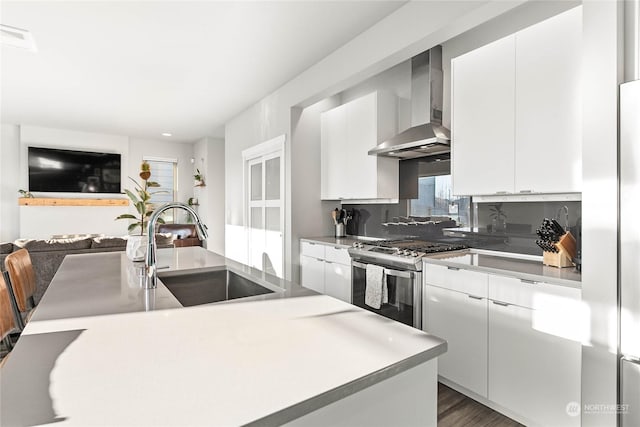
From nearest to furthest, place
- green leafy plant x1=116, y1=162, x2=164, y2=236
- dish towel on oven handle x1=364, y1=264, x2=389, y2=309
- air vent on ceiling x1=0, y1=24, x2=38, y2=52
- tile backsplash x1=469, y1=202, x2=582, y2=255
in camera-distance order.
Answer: tile backsplash x1=469, y1=202, x2=582, y2=255 < dish towel on oven handle x1=364, y1=264, x2=389, y2=309 < air vent on ceiling x1=0, y1=24, x2=38, y2=52 < green leafy plant x1=116, y1=162, x2=164, y2=236

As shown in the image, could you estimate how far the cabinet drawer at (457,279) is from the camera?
204 centimetres

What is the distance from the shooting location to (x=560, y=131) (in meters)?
1.93

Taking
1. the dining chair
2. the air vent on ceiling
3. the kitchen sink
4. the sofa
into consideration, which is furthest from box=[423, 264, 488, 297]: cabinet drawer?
the air vent on ceiling

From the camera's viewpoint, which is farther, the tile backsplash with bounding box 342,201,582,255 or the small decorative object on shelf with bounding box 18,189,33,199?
the small decorative object on shelf with bounding box 18,189,33,199

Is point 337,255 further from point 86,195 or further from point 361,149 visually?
point 86,195

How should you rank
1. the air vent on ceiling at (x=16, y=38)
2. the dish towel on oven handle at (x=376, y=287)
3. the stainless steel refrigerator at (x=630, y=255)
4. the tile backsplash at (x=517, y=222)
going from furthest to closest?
the air vent on ceiling at (x=16, y=38)
the dish towel on oven handle at (x=376, y=287)
the tile backsplash at (x=517, y=222)
the stainless steel refrigerator at (x=630, y=255)

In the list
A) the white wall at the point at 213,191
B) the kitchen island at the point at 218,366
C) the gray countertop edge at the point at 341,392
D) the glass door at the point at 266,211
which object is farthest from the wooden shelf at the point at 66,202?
the gray countertop edge at the point at 341,392

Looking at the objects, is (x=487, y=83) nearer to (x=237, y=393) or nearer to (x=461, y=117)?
(x=461, y=117)

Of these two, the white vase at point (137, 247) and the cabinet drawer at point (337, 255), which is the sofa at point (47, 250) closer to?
the white vase at point (137, 247)

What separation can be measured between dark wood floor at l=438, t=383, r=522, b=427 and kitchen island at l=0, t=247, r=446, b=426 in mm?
1381

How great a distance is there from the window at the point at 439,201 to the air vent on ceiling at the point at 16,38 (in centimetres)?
378

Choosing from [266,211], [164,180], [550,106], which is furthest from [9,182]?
[550,106]

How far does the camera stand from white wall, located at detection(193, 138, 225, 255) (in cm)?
720

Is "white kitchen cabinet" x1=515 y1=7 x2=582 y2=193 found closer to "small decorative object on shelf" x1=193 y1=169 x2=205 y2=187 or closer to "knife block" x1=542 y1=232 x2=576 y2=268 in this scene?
"knife block" x1=542 y1=232 x2=576 y2=268
